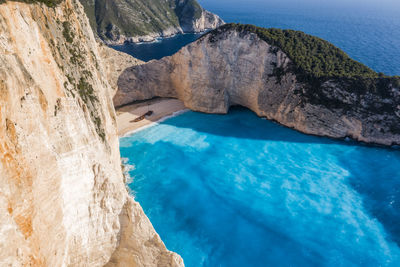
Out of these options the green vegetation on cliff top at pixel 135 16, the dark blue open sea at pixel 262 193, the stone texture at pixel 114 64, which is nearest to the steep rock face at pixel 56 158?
the dark blue open sea at pixel 262 193

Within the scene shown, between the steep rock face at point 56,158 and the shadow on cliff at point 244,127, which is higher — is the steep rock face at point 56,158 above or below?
above

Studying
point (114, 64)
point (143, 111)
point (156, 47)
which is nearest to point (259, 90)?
point (143, 111)

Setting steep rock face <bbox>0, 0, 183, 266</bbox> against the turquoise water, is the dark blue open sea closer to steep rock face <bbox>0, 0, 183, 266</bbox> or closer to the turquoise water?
the turquoise water

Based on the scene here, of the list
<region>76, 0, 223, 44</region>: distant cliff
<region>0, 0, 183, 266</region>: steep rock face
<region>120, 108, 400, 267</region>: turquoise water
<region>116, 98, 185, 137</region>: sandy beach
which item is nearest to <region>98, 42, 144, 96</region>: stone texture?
<region>116, 98, 185, 137</region>: sandy beach

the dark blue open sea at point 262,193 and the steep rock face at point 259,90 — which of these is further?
the steep rock face at point 259,90

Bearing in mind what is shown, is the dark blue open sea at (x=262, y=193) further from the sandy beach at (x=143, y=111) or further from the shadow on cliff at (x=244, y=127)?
the sandy beach at (x=143, y=111)

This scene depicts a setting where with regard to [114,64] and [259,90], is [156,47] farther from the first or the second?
[259,90]
